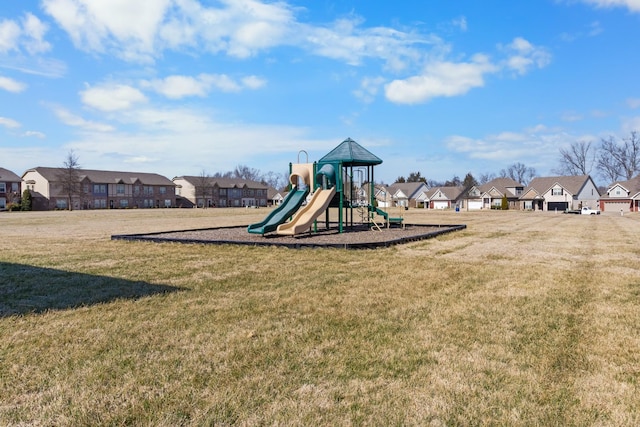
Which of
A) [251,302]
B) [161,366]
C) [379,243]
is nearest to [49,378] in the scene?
[161,366]

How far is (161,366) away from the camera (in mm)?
3814

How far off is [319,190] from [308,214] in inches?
63.1

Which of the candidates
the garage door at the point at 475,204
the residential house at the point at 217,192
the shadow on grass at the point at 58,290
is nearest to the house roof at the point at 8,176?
the residential house at the point at 217,192

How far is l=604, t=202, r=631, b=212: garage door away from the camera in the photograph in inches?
2586

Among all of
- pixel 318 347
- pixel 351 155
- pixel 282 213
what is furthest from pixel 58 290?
pixel 351 155

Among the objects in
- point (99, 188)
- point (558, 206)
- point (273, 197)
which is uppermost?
point (99, 188)

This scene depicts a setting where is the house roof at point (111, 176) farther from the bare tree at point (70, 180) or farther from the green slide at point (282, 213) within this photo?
the green slide at point (282, 213)

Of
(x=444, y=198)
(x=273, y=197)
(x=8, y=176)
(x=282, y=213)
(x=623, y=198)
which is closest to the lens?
(x=282, y=213)

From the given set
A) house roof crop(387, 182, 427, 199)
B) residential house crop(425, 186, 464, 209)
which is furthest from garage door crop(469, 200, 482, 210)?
house roof crop(387, 182, 427, 199)

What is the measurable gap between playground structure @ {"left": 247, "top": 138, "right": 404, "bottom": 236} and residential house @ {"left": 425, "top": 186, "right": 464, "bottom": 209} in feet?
243

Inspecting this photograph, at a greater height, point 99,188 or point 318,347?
point 99,188

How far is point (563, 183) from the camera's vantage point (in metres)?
73.1

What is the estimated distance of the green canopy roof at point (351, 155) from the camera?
17609 mm

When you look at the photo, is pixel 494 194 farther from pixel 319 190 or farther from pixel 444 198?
pixel 319 190
